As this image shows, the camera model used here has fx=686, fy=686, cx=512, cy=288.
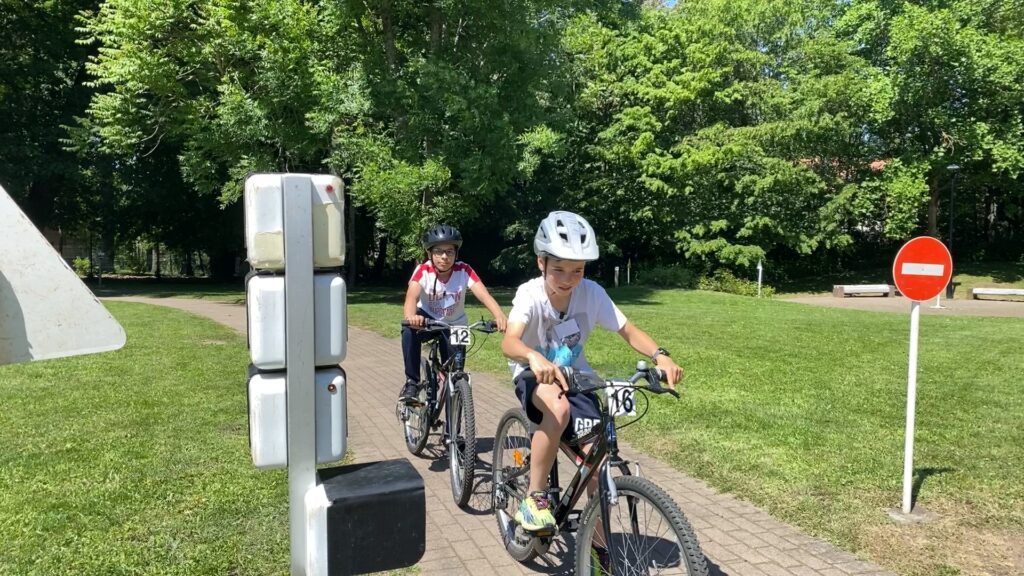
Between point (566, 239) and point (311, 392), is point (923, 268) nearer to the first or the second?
point (566, 239)

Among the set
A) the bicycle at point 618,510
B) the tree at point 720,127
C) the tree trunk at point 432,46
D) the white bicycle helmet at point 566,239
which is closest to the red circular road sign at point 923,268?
the white bicycle helmet at point 566,239

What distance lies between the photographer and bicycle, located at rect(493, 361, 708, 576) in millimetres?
2582

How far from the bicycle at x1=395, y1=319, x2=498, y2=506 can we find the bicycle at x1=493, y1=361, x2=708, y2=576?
125 cm

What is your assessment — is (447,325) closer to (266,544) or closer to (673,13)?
(266,544)

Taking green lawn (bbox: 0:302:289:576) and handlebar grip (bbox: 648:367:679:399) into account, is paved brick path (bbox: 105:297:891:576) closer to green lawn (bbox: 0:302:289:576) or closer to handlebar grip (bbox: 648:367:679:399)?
green lawn (bbox: 0:302:289:576)

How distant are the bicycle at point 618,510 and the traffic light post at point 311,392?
3.58 ft

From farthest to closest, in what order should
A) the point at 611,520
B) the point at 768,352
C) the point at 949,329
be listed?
1. the point at 949,329
2. the point at 768,352
3. the point at 611,520

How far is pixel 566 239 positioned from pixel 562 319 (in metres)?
0.50

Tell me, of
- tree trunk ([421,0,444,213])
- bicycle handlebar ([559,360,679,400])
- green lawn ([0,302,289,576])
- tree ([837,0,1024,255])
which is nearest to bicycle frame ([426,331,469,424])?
green lawn ([0,302,289,576])

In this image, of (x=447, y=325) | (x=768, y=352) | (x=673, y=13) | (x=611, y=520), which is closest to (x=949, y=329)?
(x=768, y=352)

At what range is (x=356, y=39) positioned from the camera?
21.3 m

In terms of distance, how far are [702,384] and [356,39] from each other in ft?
56.1

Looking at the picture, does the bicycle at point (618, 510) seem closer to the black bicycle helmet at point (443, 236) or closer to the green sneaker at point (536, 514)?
the green sneaker at point (536, 514)

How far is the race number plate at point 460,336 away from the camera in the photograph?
4.94 metres
